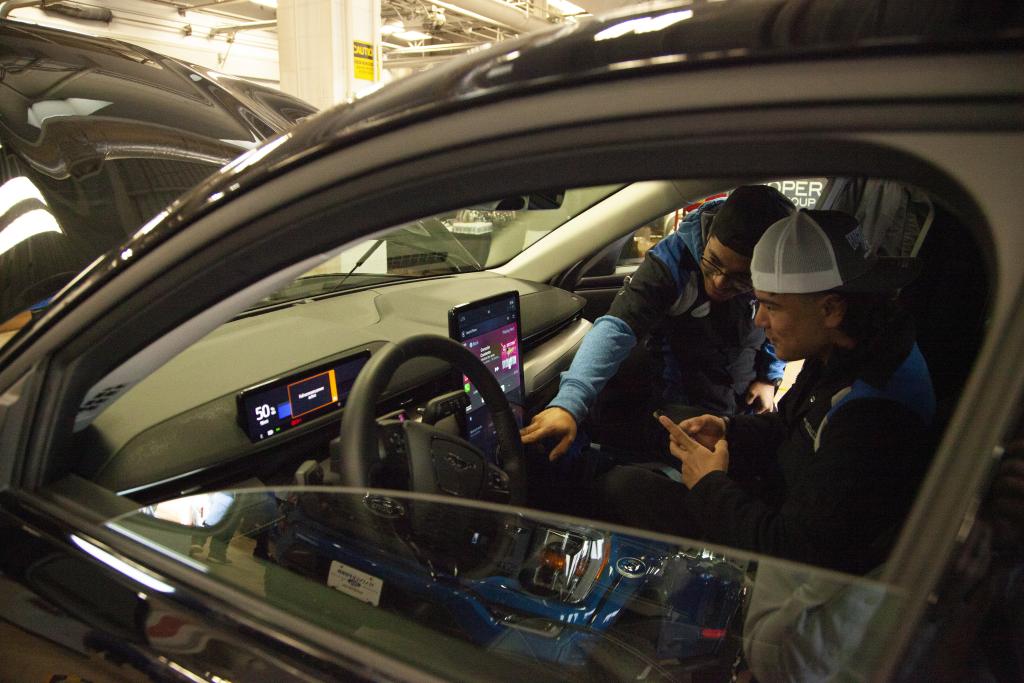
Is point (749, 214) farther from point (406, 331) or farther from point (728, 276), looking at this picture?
point (406, 331)

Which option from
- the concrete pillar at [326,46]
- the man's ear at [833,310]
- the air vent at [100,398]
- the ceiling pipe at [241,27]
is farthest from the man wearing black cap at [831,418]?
the ceiling pipe at [241,27]

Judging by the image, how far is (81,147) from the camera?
90.4 inches

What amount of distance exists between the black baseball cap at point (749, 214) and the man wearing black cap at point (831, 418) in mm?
563

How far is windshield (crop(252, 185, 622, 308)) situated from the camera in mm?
2469

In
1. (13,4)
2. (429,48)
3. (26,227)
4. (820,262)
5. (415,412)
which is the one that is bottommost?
(415,412)

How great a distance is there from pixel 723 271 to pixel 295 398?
1409mm

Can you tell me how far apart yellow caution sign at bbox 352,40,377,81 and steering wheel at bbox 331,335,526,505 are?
15.6 feet

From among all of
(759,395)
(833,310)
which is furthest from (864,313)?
(759,395)

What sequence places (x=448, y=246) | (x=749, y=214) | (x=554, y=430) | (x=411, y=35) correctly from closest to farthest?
1. (x=554, y=430)
2. (x=749, y=214)
3. (x=448, y=246)
4. (x=411, y=35)

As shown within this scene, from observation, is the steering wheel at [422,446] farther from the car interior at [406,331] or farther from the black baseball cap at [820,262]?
the black baseball cap at [820,262]

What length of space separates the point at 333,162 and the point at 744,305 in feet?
7.11

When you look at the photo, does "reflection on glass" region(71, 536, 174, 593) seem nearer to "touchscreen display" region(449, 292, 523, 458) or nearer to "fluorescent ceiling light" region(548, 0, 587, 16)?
"touchscreen display" region(449, 292, 523, 458)

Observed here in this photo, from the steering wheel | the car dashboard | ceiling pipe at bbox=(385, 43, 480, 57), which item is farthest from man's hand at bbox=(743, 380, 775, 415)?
ceiling pipe at bbox=(385, 43, 480, 57)

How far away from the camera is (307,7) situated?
532 centimetres
